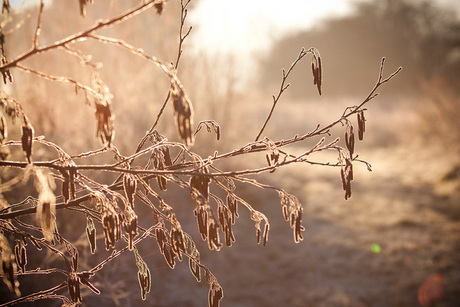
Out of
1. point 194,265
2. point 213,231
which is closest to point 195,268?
point 194,265

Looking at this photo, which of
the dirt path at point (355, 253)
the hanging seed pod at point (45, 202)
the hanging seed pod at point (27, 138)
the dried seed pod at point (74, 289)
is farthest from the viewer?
the dirt path at point (355, 253)

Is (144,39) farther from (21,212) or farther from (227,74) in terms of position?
(21,212)

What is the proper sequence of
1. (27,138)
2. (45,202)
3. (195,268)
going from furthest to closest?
(195,268) → (27,138) → (45,202)

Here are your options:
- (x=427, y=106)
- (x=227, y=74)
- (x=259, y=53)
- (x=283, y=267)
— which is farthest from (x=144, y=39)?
(x=427, y=106)

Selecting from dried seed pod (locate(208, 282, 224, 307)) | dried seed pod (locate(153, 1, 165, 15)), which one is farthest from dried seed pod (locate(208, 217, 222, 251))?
dried seed pod (locate(153, 1, 165, 15))

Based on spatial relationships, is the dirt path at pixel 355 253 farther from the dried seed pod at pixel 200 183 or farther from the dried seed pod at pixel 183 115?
the dried seed pod at pixel 183 115

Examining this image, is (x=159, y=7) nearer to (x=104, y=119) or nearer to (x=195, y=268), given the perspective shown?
(x=104, y=119)

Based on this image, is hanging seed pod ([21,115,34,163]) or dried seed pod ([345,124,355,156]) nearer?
hanging seed pod ([21,115,34,163])

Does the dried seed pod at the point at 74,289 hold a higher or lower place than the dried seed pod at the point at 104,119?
lower

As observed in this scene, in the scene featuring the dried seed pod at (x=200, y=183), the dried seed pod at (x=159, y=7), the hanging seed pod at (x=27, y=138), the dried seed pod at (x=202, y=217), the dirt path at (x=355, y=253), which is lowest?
the dirt path at (x=355, y=253)

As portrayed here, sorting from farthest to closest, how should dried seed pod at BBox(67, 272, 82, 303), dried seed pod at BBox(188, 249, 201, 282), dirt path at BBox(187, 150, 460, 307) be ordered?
dirt path at BBox(187, 150, 460, 307), dried seed pod at BBox(188, 249, 201, 282), dried seed pod at BBox(67, 272, 82, 303)

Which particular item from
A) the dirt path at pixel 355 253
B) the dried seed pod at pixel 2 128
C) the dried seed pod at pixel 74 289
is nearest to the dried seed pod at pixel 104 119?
the dried seed pod at pixel 2 128

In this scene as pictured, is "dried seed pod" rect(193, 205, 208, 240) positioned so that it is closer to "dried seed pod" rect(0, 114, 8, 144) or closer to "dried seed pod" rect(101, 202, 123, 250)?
"dried seed pod" rect(101, 202, 123, 250)

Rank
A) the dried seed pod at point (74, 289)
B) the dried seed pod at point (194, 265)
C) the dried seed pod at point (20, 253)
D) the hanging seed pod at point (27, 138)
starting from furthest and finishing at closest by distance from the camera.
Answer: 1. the dried seed pod at point (194, 265)
2. the dried seed pod at point (20, 253)
3. the dried seed pod at point (74, 289)
4. the hanging seed pod at point (27, 138)
